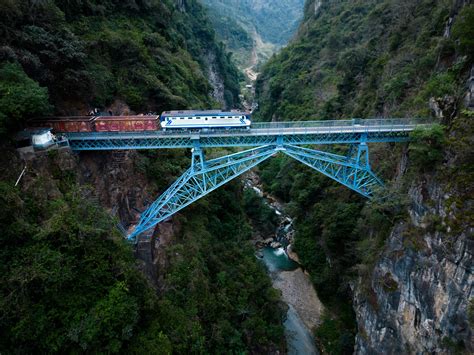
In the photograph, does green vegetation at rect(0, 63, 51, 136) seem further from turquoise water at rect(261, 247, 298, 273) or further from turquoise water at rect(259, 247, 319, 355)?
turquoise water at rect(261, 247, 298, 273)

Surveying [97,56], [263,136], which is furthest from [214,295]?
[97,56]

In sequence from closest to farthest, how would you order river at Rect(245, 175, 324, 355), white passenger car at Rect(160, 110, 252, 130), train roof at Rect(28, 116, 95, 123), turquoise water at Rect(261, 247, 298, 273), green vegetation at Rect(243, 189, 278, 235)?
train roof at Rect(28, 116, 95, 123)
white passenger car at Rect(160, 110, 252, 130)
river at Rect(245, 175, 324, 355)
turquoise water at Rect(261, 247, 298, 273)
green vegetation at Rect(243, 189, 278, 235)

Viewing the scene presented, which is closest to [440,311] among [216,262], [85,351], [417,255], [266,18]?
[417,255]

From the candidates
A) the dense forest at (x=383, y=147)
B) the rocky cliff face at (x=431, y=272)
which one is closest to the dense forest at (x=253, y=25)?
the dense forest at (x=383, y=147)

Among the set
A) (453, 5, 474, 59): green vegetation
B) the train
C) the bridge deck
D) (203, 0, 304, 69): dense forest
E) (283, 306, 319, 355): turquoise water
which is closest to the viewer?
(453, 5, 474, 59): green vegetation

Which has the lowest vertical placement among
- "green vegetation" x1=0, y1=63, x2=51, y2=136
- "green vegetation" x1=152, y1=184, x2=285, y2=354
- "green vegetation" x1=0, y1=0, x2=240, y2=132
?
"green vegetation" x1=152, y1=184, x2=285, y2=354

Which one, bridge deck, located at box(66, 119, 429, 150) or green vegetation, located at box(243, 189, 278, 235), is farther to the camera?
green vegetation, located at box(243, 189, 278, 235)

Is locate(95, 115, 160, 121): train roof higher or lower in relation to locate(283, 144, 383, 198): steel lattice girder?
higher

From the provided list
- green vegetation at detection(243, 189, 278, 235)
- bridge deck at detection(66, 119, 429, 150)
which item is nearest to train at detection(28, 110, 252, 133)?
bridge deck at detection(66, 119, 429, 150)

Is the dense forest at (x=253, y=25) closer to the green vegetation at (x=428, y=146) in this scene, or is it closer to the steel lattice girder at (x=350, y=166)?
the steel lattice girder at (x=350, y=166)
